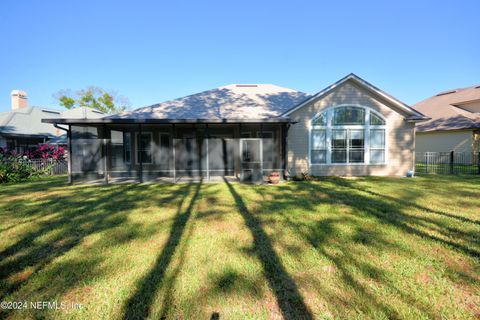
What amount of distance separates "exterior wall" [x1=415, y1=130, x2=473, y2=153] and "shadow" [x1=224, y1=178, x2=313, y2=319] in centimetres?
2274

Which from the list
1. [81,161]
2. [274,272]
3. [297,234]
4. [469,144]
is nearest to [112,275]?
[274,272]

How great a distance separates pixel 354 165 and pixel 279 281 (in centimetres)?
1128

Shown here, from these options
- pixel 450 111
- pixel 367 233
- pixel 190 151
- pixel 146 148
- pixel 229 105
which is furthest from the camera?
pixel 450 111

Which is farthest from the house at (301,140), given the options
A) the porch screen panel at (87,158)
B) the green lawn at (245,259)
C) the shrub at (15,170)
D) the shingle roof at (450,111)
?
the shingle roof at (450,111)

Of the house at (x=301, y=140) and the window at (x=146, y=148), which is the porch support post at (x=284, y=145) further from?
the window at (x=146, y=148)

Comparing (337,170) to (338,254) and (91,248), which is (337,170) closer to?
(338,254)

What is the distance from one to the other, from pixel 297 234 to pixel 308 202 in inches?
107

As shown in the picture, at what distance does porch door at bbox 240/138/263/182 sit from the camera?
1100 cm

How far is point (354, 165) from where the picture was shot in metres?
12.8

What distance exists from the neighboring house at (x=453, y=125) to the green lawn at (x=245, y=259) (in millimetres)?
16919

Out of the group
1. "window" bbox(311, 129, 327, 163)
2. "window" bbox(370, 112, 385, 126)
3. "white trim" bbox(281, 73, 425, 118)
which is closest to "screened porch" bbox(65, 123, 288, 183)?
"white trim" bbox(281, 73, 425, 118)

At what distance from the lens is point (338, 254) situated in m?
3.71

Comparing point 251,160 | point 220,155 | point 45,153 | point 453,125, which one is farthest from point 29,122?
point 453,125

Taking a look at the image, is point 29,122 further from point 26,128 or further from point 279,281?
point 279,281
